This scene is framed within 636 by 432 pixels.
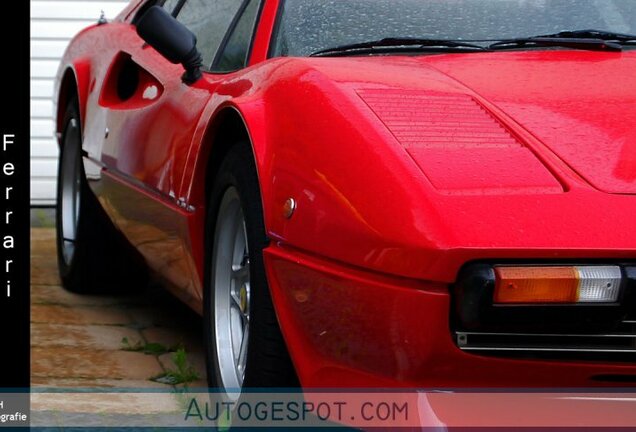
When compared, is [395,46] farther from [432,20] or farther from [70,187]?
[70,187]

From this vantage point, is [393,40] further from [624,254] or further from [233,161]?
[624,254]

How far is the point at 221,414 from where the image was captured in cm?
325

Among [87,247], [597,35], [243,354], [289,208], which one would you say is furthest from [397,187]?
[87,247]

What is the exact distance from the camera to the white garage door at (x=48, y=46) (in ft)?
25.7

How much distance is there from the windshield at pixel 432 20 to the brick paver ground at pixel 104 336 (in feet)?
3.75

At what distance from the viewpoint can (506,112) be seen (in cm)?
272

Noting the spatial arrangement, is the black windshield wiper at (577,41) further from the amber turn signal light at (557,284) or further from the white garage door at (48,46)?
the white garage door at (48,46)

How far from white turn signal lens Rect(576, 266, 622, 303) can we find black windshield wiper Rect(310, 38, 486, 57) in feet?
3.78

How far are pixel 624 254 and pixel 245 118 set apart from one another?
41.2 inches

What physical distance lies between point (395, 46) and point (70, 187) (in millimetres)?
2545

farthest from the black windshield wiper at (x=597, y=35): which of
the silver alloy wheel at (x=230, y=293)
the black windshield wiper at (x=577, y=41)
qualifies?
the silver alloy wheel at (x=230, y=293)

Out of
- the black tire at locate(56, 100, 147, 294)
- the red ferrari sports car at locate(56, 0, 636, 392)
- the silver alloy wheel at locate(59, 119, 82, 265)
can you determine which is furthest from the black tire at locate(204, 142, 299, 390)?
the silver alloy wheel at locate(59, 119, 82, 265)

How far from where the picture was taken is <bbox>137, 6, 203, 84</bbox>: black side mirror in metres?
3.56

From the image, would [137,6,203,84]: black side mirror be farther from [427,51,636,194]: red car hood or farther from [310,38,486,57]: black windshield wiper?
[427,51,636,194]: red car hood
